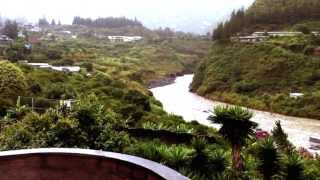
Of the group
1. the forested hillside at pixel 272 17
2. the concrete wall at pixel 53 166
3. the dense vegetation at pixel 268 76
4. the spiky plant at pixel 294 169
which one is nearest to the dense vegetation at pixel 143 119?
the spiky plant at pixel 294 169

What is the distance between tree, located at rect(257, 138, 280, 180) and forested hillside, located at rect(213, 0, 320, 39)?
195 feet

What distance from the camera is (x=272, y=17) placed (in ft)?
230

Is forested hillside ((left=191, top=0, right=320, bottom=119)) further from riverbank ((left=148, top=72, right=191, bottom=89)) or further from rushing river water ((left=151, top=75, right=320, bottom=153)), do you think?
riverbank ((left=148, top=72, right=191, bottom=89))

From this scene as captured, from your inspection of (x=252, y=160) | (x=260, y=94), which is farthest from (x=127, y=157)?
(x=260, y=94)

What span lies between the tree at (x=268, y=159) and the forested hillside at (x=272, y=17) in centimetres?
5931

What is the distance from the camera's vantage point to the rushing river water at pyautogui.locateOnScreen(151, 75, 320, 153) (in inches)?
1383

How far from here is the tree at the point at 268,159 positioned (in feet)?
30.5

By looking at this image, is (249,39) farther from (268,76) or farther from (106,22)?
(106,22)

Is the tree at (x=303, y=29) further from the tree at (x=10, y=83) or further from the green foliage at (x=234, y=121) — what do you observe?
the green foliage at (x=234, y=121)

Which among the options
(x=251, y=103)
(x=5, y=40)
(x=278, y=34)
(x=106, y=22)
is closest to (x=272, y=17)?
(x=278, y=34)

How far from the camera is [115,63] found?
221 feet

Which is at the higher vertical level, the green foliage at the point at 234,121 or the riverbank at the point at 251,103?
the green foliage at the point at 234,121

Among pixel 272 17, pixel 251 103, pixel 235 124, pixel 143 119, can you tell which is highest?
pixel 272 17

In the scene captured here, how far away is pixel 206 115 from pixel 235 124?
107 ft
